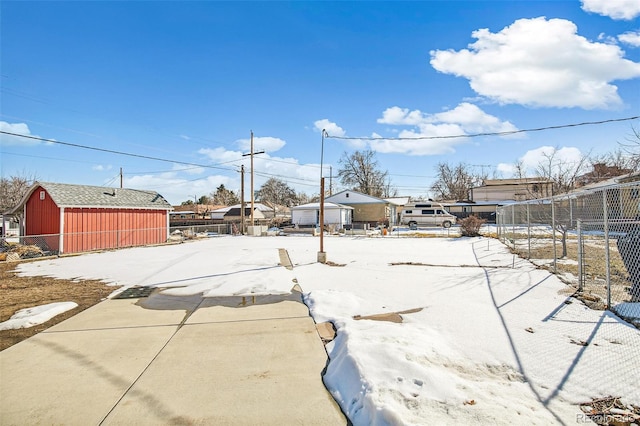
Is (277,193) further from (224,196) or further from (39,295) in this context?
(39,295)

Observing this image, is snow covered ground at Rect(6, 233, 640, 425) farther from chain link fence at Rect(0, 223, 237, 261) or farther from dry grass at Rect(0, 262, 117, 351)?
chain link fence at Rect(0, 223, 237, 261)

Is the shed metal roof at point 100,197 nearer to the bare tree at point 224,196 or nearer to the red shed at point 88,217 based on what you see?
the red shed at point 88,217

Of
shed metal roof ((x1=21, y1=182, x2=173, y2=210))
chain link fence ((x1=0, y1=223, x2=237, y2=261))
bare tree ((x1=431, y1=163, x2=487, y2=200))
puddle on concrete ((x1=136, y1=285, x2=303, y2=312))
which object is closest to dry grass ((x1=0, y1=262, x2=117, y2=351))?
puddle on concrete ((x1=136, y1=285, x2=303, y2=312))

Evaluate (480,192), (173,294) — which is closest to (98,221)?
(173,294)

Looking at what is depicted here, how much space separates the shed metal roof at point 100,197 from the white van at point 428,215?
2448 centimetres

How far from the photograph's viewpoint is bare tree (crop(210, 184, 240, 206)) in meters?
84.6

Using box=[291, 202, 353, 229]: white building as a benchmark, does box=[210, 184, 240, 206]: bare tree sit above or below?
above

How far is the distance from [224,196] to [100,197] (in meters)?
66.2

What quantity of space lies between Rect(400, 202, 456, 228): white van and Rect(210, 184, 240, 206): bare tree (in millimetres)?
57899

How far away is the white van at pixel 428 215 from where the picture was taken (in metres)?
34.7

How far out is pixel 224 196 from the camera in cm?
8525

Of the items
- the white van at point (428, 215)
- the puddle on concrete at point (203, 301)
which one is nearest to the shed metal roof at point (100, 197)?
the puddle on concrete at point (203, 301)

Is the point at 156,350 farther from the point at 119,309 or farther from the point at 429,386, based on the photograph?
the point at 429,386

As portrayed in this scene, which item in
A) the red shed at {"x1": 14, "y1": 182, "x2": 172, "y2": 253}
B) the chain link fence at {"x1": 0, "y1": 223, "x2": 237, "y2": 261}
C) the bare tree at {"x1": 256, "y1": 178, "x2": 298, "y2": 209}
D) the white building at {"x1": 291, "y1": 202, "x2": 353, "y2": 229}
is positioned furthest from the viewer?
the bare tree at {"x1": 256, "y1": 178, "x2": 298, "y2": 209}
